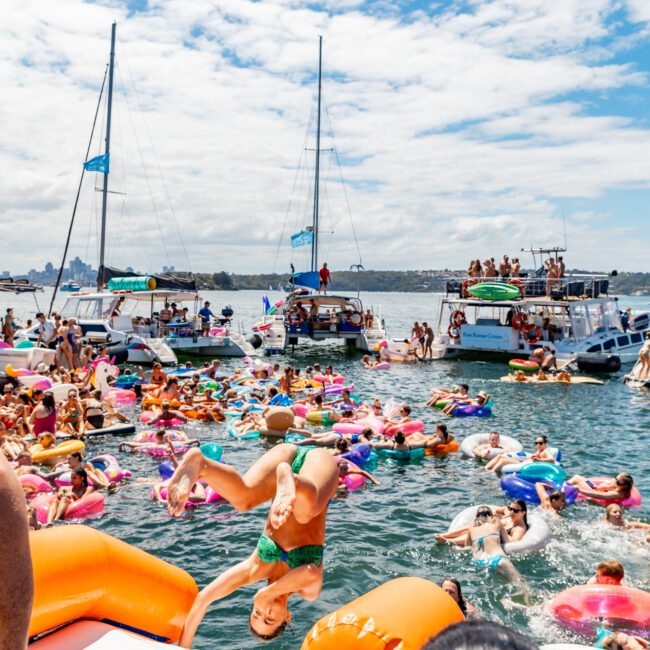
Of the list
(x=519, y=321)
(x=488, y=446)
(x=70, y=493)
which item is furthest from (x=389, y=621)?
(x=519, y=321)

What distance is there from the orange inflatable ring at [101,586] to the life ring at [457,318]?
96.9ft

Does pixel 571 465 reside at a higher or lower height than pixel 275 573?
lower

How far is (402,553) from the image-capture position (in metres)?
9.55

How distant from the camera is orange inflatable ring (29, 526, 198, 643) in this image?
3.77m

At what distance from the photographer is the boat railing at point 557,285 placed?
98.7 ft

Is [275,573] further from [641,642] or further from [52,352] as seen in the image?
[52,352]

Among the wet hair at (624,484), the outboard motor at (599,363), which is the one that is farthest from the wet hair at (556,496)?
the outboard motor at (599,363)

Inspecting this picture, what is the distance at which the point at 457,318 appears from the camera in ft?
109

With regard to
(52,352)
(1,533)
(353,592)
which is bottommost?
(353,592)

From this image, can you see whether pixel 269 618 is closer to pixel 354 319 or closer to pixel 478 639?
pixel 478 639

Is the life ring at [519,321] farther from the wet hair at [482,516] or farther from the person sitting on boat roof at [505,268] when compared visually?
the wet hair at [482,516]

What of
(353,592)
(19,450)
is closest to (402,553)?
(353,592)

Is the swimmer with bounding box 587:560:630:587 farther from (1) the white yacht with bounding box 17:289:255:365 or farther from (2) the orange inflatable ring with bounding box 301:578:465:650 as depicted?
(1) the white yacht with bounding box 17:289:255:365

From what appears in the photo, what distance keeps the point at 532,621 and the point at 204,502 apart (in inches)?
230
